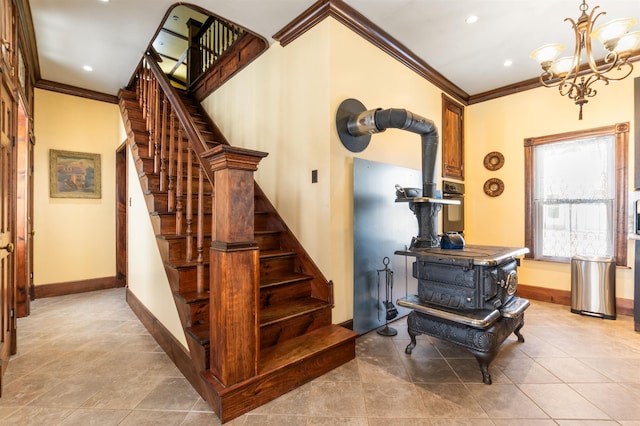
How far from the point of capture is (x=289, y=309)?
2.44 meters

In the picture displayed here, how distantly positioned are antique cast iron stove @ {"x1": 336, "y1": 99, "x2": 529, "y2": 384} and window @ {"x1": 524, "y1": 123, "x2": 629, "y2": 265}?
1981 millimetres

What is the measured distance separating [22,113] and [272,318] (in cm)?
317

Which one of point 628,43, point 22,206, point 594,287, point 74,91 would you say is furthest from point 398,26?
point 74,91

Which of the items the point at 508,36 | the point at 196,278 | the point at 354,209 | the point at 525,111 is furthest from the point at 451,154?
the point at 196,278

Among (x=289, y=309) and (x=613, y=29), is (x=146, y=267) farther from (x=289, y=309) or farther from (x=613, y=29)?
(x=613, y=29)

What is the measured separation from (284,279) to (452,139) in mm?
3318

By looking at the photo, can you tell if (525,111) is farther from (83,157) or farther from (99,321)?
(83,157)

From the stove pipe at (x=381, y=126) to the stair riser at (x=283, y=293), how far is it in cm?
136

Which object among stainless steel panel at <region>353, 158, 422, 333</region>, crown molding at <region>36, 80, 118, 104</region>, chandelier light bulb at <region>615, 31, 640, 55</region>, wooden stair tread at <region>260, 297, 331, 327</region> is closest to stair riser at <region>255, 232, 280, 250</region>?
wooden stair tread at <region>260, 297, 331, 327</region>

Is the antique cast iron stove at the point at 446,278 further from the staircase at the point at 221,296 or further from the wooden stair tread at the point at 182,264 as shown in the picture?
the wooden stair tread at the point at 182,264

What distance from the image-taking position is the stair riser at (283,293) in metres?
2.51

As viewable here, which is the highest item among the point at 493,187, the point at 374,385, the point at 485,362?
the point at 493,187

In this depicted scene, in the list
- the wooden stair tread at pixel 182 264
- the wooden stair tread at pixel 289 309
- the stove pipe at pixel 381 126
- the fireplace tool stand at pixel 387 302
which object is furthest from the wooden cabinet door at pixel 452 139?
the wooden stair tread at pixel 182 264

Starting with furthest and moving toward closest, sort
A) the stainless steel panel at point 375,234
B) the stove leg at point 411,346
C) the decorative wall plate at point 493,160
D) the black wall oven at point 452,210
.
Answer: the decorative wall plate at point 493,160, the black wall oven at point 452,210, the stainless steel panel at point 375,234, the stove leg at point 411,346
